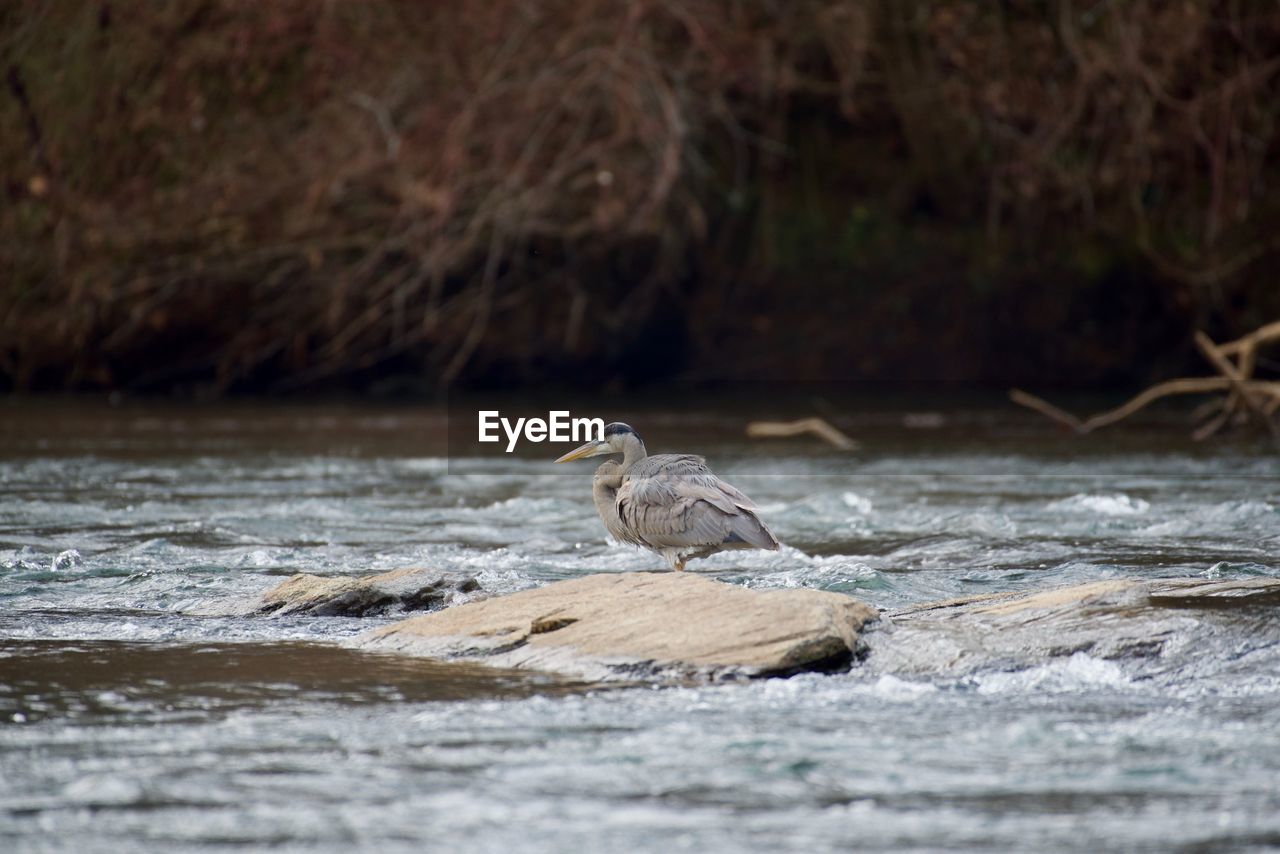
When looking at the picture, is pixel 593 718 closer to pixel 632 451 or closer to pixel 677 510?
pixel 677 510

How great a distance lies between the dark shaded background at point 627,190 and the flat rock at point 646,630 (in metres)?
9.95

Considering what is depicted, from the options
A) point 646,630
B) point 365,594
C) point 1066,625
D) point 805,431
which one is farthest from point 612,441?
point 805,431

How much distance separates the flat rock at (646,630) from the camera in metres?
4.98

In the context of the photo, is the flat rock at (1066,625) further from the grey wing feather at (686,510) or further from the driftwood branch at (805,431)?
the driftwood branch at (805,431)

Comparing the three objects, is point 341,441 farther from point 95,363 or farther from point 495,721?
point 495,721

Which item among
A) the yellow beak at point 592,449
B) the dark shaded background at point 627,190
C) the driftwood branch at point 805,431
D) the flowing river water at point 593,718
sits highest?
the dark shaded background at point 627,190

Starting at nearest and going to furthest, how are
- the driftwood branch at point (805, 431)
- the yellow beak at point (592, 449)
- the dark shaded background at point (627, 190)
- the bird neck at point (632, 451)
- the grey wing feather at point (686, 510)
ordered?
the grey wing feather at point (686, 510) → the bird neck at point (632, 451) → the yellow beak at point (592, 449) → the driftwood branch at point (805, 431) → the dark shaded background at point (627, 190)

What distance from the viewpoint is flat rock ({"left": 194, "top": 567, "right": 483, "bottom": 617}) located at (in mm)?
6176

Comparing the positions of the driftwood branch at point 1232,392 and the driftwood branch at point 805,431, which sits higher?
the driftwood branch at point 1232,392

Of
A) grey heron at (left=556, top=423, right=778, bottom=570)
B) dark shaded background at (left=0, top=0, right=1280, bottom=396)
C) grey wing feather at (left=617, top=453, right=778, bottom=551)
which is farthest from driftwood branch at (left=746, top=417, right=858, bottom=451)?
grey wing feather at (left=617, top=453, right=778, bottom=551)

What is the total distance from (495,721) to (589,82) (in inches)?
444

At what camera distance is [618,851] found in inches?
135

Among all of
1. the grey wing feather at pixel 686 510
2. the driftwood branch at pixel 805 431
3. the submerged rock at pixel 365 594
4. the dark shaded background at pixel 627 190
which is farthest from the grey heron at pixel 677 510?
the dark shaded background at pixel 627 190

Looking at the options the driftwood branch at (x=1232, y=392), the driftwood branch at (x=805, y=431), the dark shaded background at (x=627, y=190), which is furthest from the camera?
the dark shaded background at (x=627, y=190)
